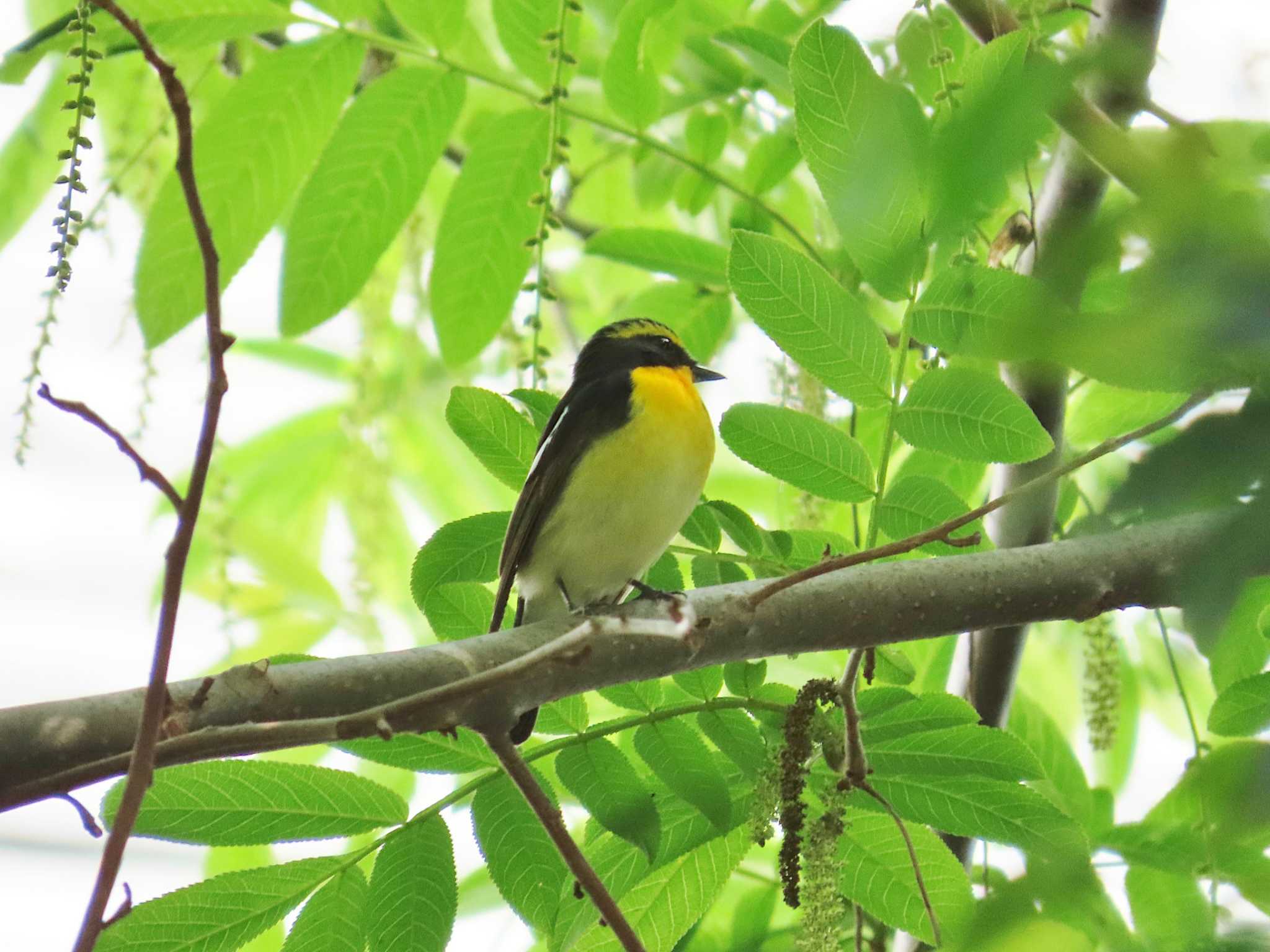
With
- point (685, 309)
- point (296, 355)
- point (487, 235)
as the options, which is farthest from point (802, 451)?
point (296, 355)

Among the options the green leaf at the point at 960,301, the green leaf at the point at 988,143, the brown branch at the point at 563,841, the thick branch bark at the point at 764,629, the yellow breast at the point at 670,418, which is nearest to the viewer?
the green leaf at the point at 988,143

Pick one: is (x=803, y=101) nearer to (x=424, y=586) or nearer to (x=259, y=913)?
(x=424, y=586)

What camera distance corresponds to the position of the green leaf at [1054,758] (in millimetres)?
2891

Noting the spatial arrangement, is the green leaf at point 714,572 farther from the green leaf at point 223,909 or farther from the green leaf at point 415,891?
the green leaf at point 223,909

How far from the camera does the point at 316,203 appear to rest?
2.77m

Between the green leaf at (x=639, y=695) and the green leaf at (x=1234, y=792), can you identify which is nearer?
the green leaf at (x=1234, y=792)

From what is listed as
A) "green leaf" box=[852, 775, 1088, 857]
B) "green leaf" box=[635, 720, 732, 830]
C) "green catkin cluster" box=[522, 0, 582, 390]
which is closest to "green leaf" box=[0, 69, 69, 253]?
"green catkin cluster" box=[522, 0, 582, 390]

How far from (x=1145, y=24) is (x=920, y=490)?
99 cm

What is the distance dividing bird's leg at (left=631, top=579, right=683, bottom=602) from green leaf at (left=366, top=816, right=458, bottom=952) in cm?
55

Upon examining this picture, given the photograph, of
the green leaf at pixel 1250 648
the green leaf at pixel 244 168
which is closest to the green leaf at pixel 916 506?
the green leaf at pixel 1250 648

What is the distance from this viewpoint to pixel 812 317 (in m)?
2.20

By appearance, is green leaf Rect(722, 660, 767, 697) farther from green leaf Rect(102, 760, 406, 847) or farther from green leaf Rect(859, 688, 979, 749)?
green leaf Rect(102, 760, 406, 847)

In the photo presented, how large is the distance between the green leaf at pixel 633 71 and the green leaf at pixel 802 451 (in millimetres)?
1108

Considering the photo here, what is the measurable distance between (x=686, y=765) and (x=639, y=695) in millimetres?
160
